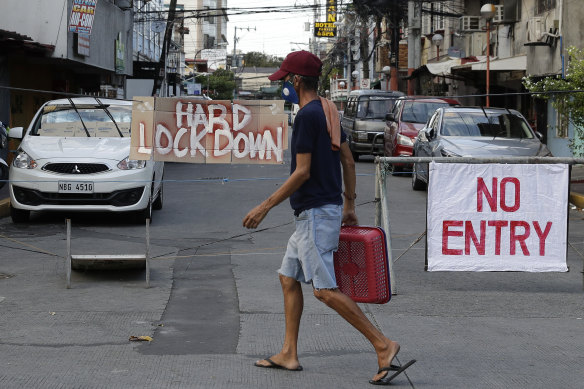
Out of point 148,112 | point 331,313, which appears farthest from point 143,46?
point 331,313

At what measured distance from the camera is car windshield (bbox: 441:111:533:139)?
16.3 m

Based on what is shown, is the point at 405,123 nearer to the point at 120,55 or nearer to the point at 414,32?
the point at 120,55

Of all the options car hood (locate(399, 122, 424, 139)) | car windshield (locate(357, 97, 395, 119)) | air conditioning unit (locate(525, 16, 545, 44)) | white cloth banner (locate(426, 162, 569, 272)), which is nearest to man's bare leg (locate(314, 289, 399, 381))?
white cloth banner (locate(426, 162, 569, 272))

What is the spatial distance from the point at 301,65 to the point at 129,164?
7.34 metres

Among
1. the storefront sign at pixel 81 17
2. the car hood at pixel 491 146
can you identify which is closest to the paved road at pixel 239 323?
the car hood at pixel 491 146

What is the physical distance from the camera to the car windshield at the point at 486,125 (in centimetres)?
1627

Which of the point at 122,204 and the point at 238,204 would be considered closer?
the point at 122,204

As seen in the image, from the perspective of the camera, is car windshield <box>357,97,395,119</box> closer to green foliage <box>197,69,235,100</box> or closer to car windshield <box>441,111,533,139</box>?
car windshield <box>441,111,533,139</box>

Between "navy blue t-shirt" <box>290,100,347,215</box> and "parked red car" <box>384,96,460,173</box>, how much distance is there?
51.6 feet

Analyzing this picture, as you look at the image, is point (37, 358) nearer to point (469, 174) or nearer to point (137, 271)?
point (137, 271)

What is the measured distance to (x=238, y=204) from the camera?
50.1 ft

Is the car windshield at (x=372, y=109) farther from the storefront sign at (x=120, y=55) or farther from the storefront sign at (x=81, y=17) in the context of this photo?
the storefront sign at (x=120, y=55)

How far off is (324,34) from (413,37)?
50.6 metres

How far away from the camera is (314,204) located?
5328 millimetres
